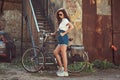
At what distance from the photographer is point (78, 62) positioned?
37.3ft

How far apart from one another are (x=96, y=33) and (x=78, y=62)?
2212mm

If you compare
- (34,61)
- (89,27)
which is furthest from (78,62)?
(89,27)

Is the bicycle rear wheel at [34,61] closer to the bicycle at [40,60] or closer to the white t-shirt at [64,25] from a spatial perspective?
the bicycle at [40,60]

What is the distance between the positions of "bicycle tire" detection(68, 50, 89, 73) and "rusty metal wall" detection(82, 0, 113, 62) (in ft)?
4.94

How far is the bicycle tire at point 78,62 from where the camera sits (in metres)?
11.0

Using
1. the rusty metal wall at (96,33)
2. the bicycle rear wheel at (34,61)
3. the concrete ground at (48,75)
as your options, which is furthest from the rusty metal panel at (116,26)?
the bicycle rear wheel at (34,61)

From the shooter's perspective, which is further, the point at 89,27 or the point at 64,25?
the point at 89,27

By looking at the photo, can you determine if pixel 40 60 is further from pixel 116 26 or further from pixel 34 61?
pixel 116 26

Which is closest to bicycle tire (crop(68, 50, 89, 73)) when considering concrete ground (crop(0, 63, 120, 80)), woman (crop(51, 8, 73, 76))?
concrete ground (crop(0, 63, 120, 80))

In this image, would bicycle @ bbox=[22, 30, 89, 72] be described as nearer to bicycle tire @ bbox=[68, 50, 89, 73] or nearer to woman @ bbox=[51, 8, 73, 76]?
bicycle tire @ bbox=[68, 50, 89, 73]

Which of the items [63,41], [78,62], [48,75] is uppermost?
[63,41]

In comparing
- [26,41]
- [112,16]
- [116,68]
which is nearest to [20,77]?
[116,68]

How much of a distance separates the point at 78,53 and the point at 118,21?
3.11 meters

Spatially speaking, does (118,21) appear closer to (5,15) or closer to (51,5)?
(51,5)
